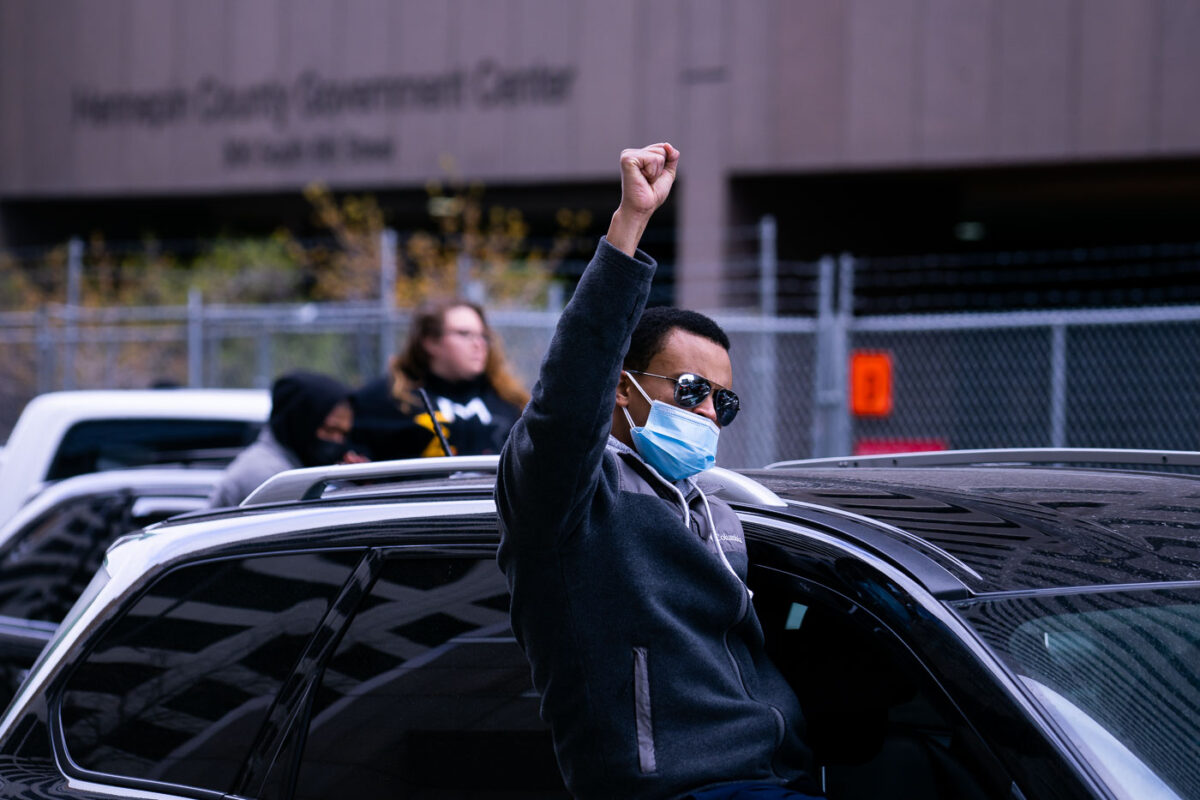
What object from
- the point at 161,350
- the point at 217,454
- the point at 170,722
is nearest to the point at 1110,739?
the point at 170,722

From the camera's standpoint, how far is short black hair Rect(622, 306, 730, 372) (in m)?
2.49

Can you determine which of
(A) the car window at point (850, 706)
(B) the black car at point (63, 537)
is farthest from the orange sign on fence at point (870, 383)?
(A) the car window at point (850, 706)

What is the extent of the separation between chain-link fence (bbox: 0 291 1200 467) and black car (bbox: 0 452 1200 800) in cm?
611

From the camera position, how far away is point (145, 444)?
273 inches

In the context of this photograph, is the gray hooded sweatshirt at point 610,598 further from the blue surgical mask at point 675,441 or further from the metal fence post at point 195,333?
the metal fence post at point 195,333

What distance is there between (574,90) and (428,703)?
49.3 feet

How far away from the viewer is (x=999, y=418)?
953 centimetres

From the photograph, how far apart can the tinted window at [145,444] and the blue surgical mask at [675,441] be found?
4.51 metres

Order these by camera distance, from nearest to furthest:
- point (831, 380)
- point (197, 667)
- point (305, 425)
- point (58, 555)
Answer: point (197, 667) < point (58, 555) < point (305, 425) < point (831, 380)

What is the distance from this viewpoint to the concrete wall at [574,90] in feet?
47.6

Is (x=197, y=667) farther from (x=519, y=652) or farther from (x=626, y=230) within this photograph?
(x=626, y=230)

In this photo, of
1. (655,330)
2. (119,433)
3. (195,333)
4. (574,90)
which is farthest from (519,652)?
(574,90)

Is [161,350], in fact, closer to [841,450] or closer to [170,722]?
[841,450]

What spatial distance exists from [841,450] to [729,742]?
729 centimetres
